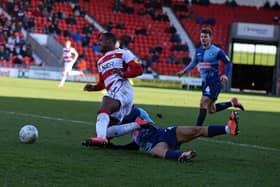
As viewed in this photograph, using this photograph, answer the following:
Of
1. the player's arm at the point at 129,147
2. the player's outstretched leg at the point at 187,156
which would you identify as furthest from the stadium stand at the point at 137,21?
the player's outstretched leg at the point at 187,156

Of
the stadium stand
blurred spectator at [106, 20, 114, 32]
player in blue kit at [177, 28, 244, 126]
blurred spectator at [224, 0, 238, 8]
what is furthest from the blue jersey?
blurred spectator at [224, 0, 238, 8]

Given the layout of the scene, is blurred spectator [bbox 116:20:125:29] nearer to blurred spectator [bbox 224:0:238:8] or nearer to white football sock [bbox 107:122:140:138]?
blurred spectator [bbox 224:0:238:8]

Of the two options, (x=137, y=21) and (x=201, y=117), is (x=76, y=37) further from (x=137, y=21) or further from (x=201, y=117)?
(x=201, y=117)

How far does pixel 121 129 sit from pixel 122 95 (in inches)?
23.5

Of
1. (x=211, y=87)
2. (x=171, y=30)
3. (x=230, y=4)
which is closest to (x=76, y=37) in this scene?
(x=171, y=30)

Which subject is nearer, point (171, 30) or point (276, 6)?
point (171, 30)

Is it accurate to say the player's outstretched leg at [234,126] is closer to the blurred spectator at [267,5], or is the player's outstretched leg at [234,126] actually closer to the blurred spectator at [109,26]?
the blurred spectator at [109,26]

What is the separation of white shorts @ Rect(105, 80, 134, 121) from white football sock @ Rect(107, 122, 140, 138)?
31cm

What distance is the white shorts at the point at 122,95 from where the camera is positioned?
29.7ft

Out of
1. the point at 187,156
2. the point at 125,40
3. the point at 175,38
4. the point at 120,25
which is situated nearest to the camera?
the point at 187,156

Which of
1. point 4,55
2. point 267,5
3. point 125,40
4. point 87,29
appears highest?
point 267,5

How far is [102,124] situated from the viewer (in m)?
8.62

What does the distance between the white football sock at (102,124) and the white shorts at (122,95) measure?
0.95 ft

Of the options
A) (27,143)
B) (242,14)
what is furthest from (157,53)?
(27,143)
